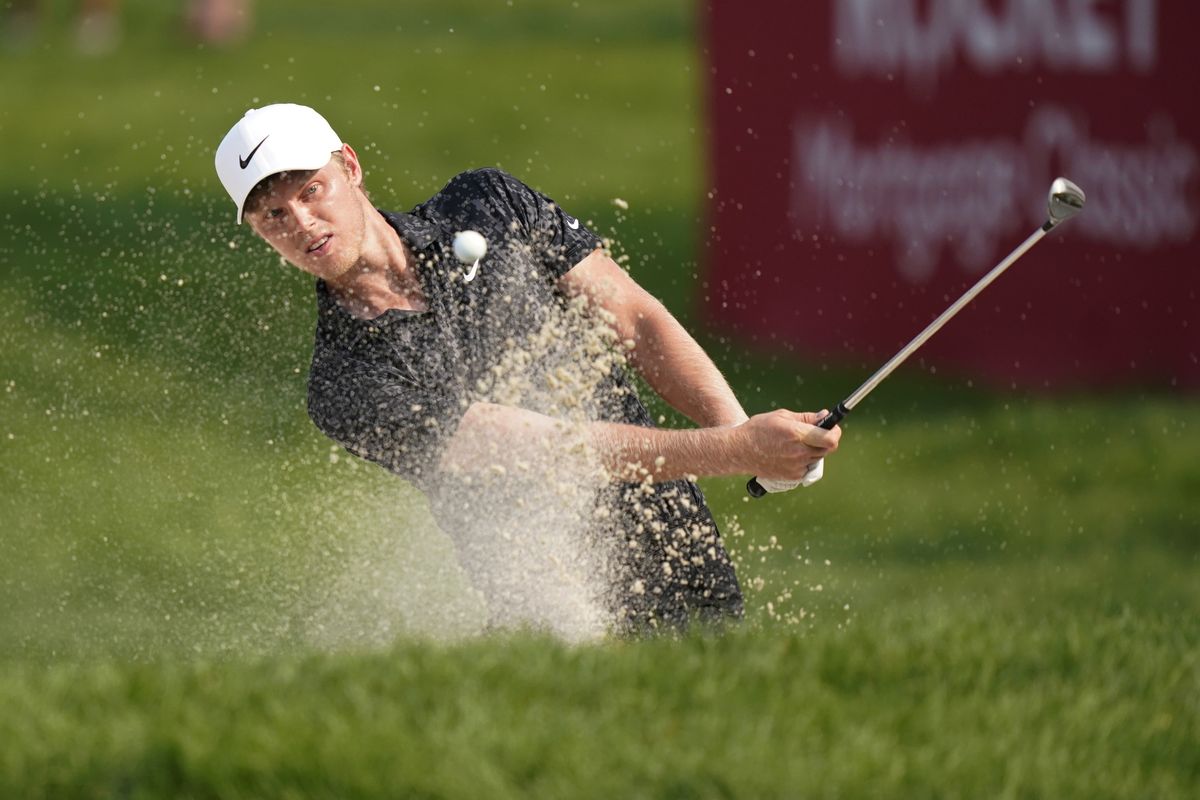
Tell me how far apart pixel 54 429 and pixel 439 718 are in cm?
670

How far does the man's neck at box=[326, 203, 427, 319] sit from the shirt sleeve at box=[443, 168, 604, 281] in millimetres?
271

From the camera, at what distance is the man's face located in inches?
207

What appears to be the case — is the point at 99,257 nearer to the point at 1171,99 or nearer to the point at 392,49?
the point at 1171,99

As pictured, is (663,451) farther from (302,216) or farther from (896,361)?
(302,216)

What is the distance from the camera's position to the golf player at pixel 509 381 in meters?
5.16

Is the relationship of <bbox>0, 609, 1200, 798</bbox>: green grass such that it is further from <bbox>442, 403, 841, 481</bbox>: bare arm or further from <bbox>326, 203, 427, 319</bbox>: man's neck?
<bbox>326, 203, 427, 319</bbox>: man's neck

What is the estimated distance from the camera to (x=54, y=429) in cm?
1045

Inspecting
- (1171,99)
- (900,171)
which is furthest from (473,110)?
(1171,99)

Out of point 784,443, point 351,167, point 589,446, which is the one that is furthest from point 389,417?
point 784,443

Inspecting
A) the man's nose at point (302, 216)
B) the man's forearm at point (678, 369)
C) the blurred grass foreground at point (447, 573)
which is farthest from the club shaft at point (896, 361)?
the man's nose at point (302, 216)

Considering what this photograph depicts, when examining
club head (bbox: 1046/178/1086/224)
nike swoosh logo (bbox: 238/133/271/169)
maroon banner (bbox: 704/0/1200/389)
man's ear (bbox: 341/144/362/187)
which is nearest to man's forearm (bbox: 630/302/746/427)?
man's ear (bbox: 341/144/362/187)

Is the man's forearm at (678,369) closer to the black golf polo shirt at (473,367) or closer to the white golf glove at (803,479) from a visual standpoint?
the black golf polo shirt at (473,367)

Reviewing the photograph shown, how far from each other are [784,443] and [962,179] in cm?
762

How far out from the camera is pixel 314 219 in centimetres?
527
